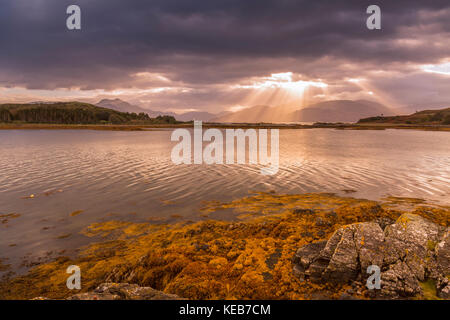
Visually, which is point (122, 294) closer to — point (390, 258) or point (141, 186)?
point (390, 258)

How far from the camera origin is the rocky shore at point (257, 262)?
22.8ft

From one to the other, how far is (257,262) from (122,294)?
4.72 metres

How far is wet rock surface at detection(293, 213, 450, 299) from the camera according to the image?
6.70 m

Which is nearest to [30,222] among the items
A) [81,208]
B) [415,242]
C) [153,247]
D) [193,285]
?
[81,208]

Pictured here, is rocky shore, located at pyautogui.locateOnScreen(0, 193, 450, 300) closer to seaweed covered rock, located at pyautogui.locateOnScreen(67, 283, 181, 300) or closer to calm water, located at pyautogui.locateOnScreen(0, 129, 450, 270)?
seaweed covered rock, located at pyautogui.locateOnScreen(67, 283, 181, 300)

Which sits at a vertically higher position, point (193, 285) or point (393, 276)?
point (393, 276)

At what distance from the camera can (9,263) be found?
955cm

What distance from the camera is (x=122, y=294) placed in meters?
6.71

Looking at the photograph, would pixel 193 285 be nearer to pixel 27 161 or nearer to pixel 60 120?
pixel 27 161

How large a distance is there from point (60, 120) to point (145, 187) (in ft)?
700

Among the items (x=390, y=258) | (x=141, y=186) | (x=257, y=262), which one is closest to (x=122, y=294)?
(x=257, y=262)

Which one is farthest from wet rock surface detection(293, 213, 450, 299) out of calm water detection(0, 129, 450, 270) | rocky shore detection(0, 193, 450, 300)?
calm water detection(0, 129, 450, 270)

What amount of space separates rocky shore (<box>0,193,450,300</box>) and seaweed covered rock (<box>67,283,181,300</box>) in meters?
0.03

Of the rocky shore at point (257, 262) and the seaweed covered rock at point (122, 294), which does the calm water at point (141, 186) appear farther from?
the seaweed covered rock at point (122, 294)
